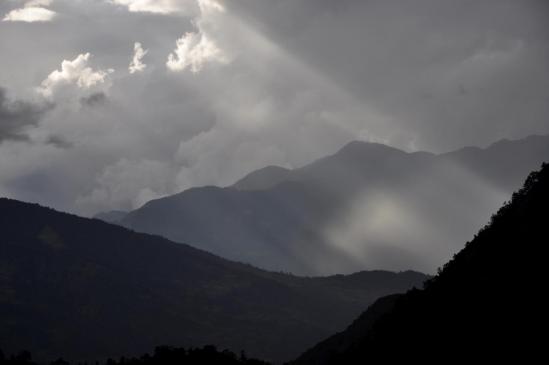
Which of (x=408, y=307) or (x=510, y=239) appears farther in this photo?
(x=408, y=307)

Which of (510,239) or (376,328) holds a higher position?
(510,239)

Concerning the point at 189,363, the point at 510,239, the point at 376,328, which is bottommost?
the point at 189,363

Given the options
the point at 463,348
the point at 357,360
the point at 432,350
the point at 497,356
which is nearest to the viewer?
the point at 497,356

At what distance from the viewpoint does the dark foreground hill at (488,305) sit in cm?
12231

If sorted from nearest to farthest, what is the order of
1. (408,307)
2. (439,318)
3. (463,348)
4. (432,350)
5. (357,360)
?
(463,348) → (432,350) → (439,318) → (357,360) → (408,307)

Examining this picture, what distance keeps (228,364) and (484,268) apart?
6980 cm

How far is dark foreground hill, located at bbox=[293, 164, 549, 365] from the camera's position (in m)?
122

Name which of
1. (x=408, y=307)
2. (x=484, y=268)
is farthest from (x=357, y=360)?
(x=484, y=268)

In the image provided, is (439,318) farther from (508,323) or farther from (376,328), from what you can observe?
(376,328)

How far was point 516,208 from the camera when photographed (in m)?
167

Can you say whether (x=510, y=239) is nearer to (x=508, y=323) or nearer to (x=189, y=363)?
(x=508, y=323)

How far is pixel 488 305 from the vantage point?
448 ft

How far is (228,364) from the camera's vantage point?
18725cm

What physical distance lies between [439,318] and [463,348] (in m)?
22.4
